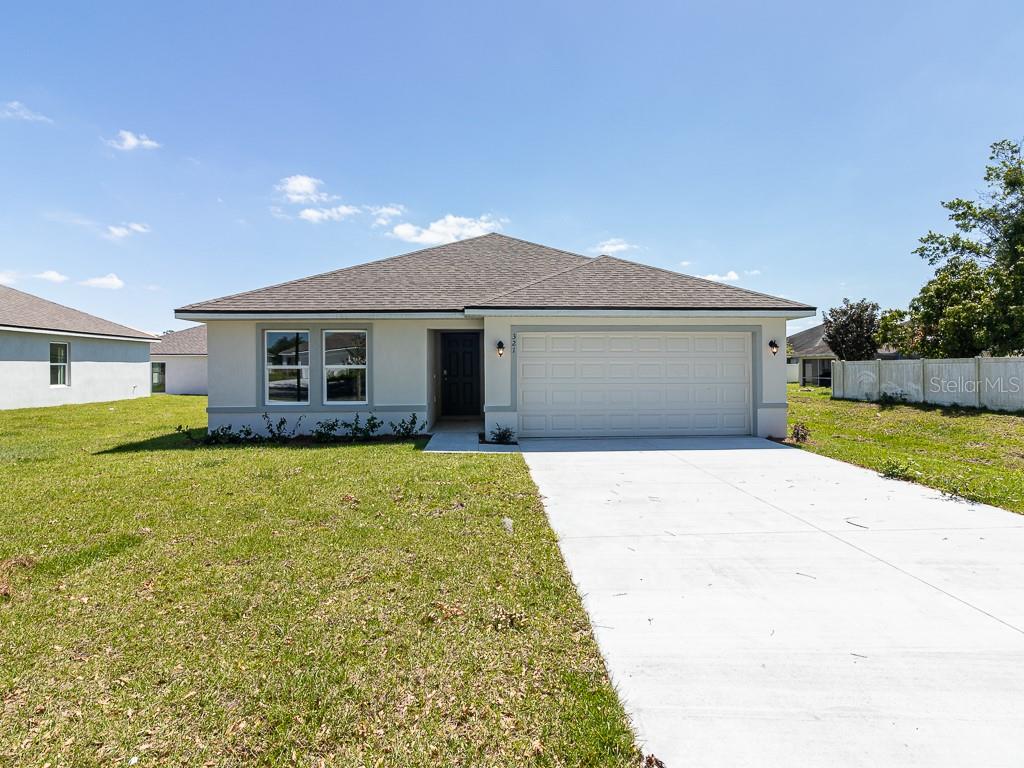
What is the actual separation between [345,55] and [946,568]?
1365cm

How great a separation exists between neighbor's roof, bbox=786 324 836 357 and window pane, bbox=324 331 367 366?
29831mm

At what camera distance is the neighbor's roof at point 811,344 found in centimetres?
3189

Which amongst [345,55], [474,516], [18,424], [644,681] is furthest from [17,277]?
[644,681]

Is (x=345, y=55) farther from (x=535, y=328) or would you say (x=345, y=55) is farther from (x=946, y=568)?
(x=946, y=568)

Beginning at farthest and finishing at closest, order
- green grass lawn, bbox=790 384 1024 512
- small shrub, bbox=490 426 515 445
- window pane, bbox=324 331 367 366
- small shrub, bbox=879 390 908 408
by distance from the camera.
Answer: small shrub, bbox=879 390 908 408
window pane, bbox=324 331 367 366
small shrub, bbox=490 426 515 445
green grass lawn, bbox=790 384 1024 512

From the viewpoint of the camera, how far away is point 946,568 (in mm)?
3998

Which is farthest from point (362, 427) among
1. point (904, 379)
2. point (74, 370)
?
point (904, 379)

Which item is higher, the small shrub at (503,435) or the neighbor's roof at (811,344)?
the neighbor's roof at (811,344)

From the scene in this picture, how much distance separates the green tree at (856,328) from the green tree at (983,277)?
5.85ft

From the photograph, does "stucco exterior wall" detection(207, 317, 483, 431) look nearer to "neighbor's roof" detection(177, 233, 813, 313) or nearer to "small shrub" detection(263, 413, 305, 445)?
"small shrub" detection(263, 413, 305, 445)

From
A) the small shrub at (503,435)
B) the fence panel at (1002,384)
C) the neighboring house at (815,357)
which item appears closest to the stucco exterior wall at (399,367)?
the small shrub at (503,435)

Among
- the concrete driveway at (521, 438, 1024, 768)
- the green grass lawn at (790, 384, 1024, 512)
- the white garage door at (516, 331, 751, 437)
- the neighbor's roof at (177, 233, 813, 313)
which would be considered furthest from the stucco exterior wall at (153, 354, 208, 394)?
the green grass lawn at (790, 384, 1024, 512)

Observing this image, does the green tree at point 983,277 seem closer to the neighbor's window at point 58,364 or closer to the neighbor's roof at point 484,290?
the neighbor's roof at point 484,290

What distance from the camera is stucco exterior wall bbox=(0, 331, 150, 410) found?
56.4ft
